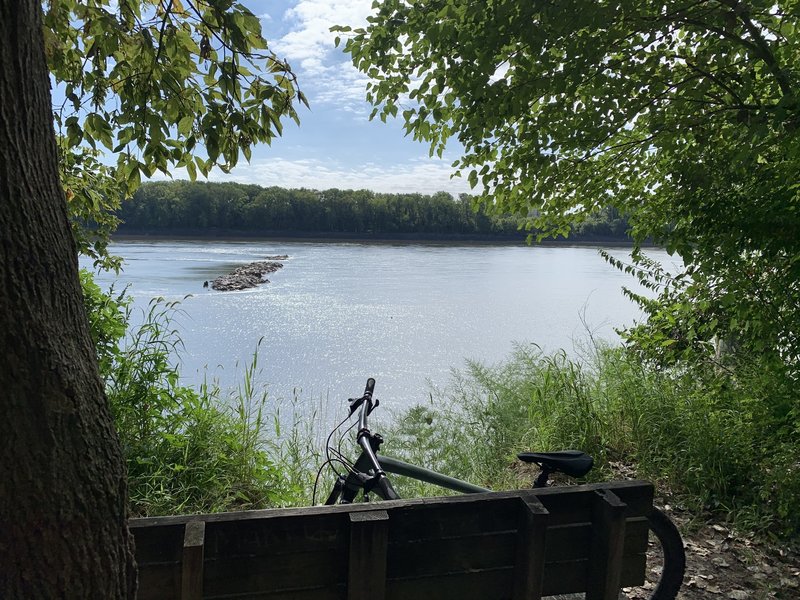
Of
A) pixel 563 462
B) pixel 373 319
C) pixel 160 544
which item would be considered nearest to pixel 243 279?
pixel 373 319

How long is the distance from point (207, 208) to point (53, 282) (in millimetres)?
63938

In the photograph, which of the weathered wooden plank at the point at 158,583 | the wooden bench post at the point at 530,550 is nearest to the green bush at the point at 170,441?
the weathered wooden plank at the point at 158,583

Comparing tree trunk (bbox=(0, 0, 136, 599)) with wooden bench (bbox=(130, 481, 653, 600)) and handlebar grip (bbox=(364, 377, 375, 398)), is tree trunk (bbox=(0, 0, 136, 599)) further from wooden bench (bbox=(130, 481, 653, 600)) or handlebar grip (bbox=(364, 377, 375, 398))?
handlebar grip (bbox=(364, 377, 375, 398))

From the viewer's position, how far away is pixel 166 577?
5.02 ft

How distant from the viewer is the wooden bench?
153 cm

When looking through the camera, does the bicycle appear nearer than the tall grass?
Yes

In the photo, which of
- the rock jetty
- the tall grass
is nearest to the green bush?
the tall grass

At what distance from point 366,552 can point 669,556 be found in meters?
1.63

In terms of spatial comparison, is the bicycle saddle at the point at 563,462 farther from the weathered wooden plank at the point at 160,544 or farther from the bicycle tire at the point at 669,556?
the weathered wooden plank at the point at 160,544

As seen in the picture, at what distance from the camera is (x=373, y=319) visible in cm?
1542

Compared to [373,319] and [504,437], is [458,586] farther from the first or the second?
[373,319]

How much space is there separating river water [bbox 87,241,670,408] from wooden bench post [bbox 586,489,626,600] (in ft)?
12.1

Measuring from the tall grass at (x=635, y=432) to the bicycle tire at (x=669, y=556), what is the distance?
1.10 m

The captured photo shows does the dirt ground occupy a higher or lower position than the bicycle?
lower
